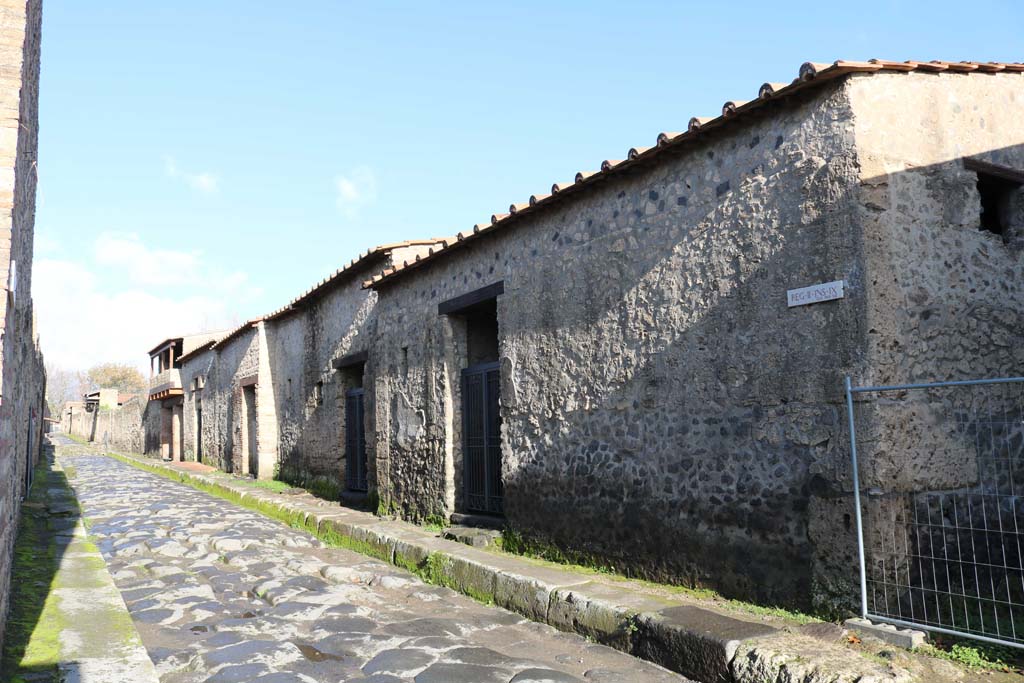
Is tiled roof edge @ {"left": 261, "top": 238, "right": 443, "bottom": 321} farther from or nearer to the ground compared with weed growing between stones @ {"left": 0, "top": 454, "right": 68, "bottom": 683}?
farther from the ground

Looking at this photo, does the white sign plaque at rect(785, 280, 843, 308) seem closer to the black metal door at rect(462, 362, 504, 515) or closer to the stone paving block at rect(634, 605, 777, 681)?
the stone paving block at rect(634, 605, 777, 681)

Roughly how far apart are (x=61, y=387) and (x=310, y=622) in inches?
3592

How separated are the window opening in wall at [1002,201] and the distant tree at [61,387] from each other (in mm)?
81981

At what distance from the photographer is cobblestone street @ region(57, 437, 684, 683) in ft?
14.2

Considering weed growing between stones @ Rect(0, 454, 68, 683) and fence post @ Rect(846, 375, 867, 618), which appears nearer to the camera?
weed growing between stones @ Rect(0, 454, 68, 683)

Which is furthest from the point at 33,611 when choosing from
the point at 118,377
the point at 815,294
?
the point at 118,377

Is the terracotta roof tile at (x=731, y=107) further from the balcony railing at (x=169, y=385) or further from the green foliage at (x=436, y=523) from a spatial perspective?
the balcony railing at (x=169, y=385)

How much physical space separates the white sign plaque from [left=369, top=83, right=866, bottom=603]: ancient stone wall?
1.9 inches

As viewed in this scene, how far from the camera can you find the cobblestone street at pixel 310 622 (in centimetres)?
432

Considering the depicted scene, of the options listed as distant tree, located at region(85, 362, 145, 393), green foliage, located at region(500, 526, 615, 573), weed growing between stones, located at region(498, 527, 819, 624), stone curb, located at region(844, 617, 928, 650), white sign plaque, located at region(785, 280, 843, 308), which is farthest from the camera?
distant tree, located at region(85, 362, 145, 393)

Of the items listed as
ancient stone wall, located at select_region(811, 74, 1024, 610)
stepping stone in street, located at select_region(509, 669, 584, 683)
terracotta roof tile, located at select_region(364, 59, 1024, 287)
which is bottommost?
stepping stone in street, located at select_region(509, 669, 584, 683)

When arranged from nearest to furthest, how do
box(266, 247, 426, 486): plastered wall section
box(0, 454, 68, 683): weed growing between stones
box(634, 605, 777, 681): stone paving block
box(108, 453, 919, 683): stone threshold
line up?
box(0, 454, 68, 683): weed growing between stones
box(108, 453, 919, 683): stone threshold
box(634, 605, 777, 681): stone paving block
box(266, 247, 426, 486): plastered wall section

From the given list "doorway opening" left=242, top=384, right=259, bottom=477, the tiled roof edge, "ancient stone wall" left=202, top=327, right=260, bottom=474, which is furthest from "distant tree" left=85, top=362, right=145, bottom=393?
the tiled roof edge

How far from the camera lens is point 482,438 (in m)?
8.33
